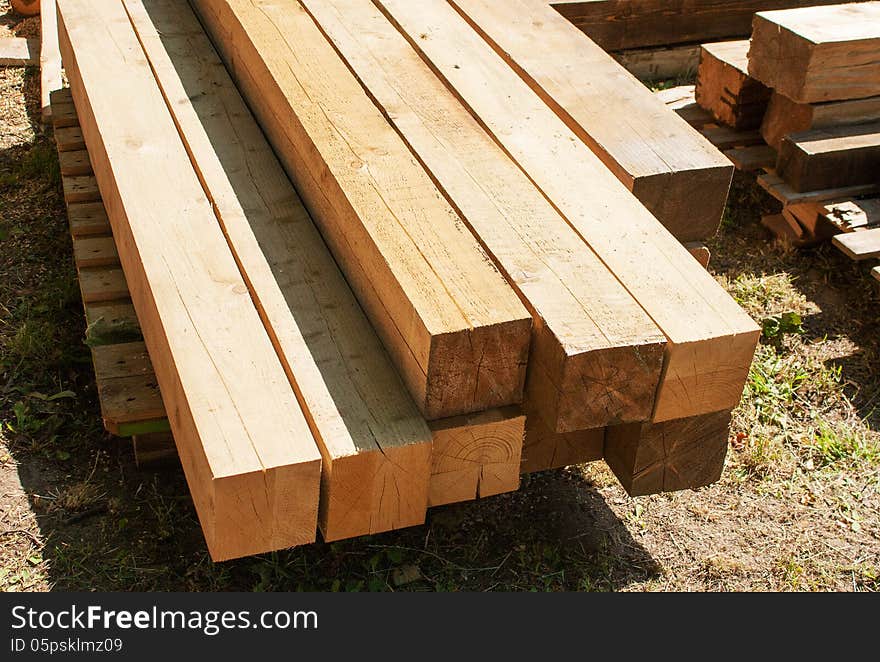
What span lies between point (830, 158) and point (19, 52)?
4.49 m

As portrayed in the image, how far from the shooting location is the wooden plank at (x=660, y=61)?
6.01m

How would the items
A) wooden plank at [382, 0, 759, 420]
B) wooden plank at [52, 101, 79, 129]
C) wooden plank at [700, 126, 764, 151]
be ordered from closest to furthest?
1. wooden plank at [382, 0, 759, 420]
2. wooden plank at [52, 101, 79, 129]
3. wooden plank at [700, 126, 764, 151]

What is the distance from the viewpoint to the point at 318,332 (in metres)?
2.72

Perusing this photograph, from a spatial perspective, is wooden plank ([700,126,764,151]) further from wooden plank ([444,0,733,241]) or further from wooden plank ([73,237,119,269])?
wooden plank ([73,237,119,269])

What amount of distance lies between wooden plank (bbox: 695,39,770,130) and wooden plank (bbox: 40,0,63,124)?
10.3ft

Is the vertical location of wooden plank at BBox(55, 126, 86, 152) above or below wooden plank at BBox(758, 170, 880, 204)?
below

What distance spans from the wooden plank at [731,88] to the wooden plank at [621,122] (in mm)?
1619

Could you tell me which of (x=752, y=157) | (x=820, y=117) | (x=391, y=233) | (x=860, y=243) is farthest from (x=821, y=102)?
(x=391, y=233)

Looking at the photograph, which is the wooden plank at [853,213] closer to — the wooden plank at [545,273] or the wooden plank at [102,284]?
the wooden plank at [545,273]

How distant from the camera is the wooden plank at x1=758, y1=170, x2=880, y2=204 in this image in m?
4.61

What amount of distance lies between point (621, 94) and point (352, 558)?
1.64m

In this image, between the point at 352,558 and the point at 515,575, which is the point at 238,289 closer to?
the point at 352,558

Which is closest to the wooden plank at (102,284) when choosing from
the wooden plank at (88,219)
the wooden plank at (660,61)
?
the wooden plank at (88,219)

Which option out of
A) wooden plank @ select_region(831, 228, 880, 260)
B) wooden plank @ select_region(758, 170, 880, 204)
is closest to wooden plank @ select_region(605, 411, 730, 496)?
wooden plank @ select_region(831, 228, 880, 260)
